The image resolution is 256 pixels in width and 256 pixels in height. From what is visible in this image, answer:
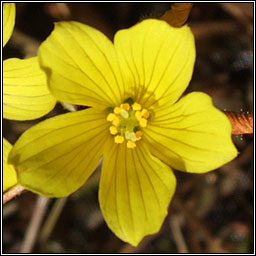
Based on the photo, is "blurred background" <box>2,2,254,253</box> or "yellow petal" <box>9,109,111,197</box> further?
"blurred background" <box>2,2,254,253</box>

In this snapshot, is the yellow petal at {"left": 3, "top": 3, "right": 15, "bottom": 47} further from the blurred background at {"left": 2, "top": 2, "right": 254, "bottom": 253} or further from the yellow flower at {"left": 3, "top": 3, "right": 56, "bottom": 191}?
the blurred background at {"left": 2, "top": 2, "right": 254, "bottom": 253}

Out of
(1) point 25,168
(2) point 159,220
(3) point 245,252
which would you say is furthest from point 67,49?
(3) point 245,252

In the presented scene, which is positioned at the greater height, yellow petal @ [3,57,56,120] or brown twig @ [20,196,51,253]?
yellow petal @ [3,57,56,120]

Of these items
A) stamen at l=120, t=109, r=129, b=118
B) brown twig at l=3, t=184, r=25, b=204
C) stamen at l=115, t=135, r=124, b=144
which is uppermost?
stamen at l=120, t=109, r=129, b=118

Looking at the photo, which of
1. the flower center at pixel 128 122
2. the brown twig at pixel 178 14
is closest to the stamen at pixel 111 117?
the flower center at pixel 128 122

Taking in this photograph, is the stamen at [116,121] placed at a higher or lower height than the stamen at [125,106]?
lower

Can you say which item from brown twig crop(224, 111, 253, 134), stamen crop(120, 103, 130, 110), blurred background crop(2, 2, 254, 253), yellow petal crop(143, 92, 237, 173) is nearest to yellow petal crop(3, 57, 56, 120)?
stamen crop(120, 103, 130, 110)

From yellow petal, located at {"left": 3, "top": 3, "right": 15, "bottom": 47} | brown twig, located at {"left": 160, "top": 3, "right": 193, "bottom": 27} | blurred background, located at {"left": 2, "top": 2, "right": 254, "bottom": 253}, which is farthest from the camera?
blurred background, located at {"left": 2, "top": 2, "right": 254, "bottom": 253}

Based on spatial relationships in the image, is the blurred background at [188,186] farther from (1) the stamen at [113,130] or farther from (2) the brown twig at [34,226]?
(1) the stamen at [113,130]
